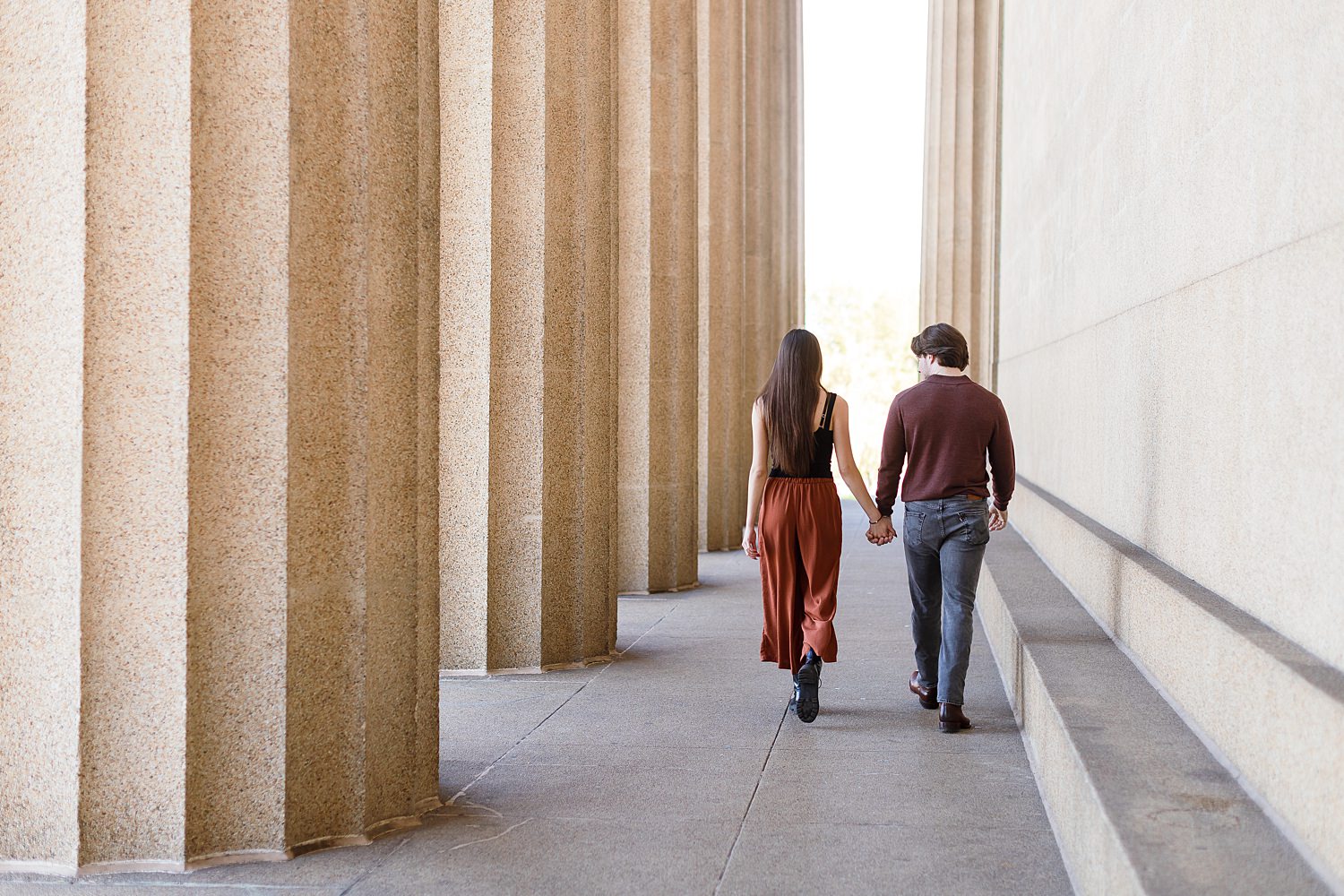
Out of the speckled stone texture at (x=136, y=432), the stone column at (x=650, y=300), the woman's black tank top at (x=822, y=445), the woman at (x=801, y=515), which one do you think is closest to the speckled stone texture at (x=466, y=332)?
the woman at (x=801, y=515)

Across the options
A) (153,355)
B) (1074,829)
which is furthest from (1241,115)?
(153,355)

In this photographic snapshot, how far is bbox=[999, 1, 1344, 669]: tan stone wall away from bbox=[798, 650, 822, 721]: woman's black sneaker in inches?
83.6

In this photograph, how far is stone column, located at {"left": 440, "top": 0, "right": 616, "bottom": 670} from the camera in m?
10.0

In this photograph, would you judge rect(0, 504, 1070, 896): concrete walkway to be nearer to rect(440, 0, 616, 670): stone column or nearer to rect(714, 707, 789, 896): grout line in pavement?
rect(714, 707, 789, 896): grout line in pavement

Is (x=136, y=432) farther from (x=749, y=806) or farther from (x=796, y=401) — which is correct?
(x=796, y=401)

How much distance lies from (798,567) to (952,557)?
95cm

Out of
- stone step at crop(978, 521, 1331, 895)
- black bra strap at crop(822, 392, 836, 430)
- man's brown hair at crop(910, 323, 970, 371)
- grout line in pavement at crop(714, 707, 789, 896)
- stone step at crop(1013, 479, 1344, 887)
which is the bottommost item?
grout line in pavement at crop(714, 707, 789, 896)

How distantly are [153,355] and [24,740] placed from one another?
164cm

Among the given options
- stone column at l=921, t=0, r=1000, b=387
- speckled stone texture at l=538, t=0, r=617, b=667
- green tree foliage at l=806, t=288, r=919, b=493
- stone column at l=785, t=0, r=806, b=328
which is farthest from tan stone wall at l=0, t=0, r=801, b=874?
green tree foliage at l=806, t=288, r=919, b=493

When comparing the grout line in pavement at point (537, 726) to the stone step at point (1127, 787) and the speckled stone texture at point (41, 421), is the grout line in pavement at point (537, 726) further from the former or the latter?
the stone step at point (1127, 787)

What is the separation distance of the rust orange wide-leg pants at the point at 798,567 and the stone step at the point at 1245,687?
1.71m

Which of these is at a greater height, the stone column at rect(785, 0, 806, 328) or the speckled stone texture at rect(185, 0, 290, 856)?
the stone column at rect(785, 0, 806, 328)

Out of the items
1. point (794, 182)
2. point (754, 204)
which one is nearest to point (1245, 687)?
point (754, 204)

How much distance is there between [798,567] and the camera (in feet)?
27.9
